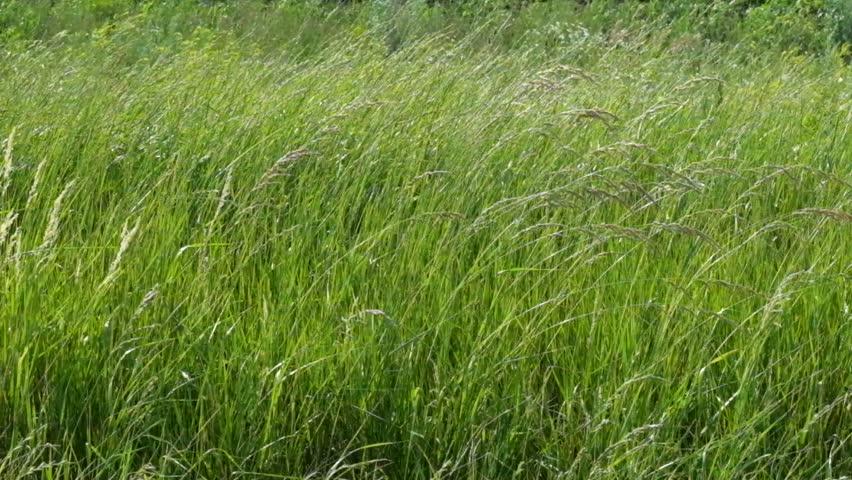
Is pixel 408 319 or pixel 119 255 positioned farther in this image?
pixel 408 319

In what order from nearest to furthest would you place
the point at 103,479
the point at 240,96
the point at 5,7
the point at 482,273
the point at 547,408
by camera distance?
1. the point at 103,479
2. the point at 547,408
3. the point at 482,273
4. the point at 240,96
5. the point at 5,7

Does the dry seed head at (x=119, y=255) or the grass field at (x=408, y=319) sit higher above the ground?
the dry seed head at (x=119, y=255)

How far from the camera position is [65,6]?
9.23 meters

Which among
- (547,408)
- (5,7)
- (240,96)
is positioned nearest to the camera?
(547,408)

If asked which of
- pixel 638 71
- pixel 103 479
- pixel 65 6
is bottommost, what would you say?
pixel 65 6

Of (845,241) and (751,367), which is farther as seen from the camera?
(845,241)

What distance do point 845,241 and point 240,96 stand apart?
7.37 feet

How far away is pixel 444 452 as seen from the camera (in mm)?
2330

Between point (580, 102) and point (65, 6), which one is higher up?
point (580, 102)

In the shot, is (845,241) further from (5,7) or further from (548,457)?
(5,7)

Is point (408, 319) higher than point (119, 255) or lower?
lower

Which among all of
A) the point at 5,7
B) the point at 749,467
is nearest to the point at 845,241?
the point at 749,467

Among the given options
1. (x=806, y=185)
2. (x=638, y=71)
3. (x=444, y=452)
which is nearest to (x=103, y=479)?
(x=444, y=452)

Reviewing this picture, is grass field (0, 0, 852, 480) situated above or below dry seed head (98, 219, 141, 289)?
below
